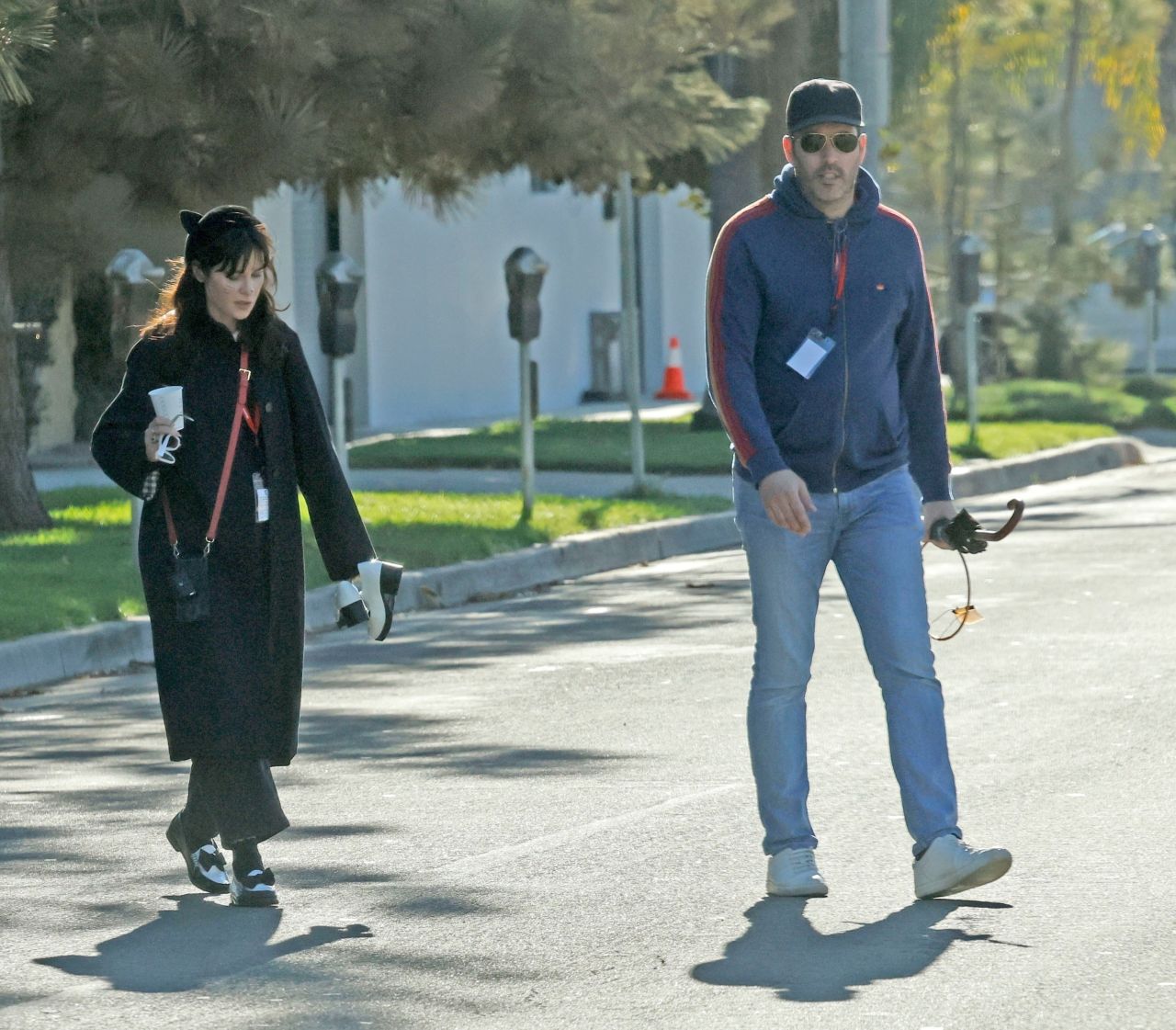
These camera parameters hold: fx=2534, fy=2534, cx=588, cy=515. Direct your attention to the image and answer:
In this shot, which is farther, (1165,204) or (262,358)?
(1165,204)

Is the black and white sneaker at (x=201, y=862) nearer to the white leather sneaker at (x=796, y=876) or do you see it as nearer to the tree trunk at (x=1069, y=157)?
the white leather sneaker at (x=796, y=876)

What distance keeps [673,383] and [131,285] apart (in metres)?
18.6

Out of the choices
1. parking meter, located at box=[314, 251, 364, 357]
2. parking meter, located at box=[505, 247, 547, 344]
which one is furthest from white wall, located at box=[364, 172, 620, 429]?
parking meter, located at box=[314, 251, 364, 357]

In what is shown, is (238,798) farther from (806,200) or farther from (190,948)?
(806,200)

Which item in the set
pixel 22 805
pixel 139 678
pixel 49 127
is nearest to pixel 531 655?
pixel 139 678

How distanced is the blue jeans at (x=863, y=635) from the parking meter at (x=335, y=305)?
8582 millimetres

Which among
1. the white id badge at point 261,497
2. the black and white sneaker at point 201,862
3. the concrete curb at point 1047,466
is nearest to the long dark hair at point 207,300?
the white id badge at point 261,497

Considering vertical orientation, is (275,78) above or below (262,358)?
above

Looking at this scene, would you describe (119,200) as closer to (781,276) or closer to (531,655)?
(531,655)

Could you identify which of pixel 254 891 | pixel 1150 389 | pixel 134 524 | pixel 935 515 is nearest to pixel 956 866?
pixel 935 515

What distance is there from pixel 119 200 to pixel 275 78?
1.66 metres

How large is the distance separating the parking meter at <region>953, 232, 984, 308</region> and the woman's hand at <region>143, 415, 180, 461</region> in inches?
618

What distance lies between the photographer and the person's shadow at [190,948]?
18.3 ft

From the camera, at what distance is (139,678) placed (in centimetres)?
1084
